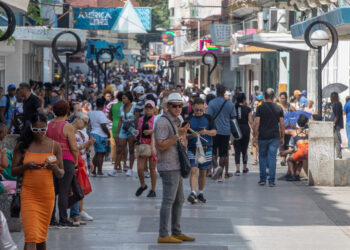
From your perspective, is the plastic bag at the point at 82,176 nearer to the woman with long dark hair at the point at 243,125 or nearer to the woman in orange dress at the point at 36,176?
the woman in orange dress at the point at 36,176

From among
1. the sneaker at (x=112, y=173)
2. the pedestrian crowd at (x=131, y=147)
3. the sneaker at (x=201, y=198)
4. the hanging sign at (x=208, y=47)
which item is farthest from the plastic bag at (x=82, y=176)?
the hanging sign at (x=208, y=47)

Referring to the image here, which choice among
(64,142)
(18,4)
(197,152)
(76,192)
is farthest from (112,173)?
(64,142)

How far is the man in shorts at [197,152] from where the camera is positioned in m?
12.1

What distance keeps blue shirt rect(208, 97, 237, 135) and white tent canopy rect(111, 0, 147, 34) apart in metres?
16.3

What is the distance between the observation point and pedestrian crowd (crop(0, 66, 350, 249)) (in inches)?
304

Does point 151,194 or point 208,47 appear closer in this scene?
point 151,194

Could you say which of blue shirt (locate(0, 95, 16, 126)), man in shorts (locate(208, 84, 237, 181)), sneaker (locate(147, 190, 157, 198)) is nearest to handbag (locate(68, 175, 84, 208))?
sneaker (locate(147, 190, 157, 198))

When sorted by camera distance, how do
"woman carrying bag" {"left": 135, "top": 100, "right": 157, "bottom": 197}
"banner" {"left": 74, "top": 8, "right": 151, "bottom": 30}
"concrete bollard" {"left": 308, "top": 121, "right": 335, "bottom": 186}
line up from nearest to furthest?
1. "woman carrying bag" {"left": 135, "top": 100, "right": 157, "bottom": 197}
2. "concrete bollard" {"left": 308, "top": 121, "right": 335, "bottom": 186}
3. "banner" {"left": 74, "top": 8, "right": 151, "bottom": 30}

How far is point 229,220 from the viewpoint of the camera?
35.3 feet

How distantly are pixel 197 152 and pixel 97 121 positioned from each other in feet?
14.0

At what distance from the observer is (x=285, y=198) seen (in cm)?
1310

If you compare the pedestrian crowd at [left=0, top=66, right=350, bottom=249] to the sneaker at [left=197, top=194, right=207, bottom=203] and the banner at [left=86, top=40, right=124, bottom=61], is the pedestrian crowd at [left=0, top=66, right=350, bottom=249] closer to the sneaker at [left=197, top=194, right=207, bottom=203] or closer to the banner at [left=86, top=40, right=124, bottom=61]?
the sneaker at [left=197, top=194, right=207, bottom=203]

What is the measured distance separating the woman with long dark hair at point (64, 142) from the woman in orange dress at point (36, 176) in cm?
153

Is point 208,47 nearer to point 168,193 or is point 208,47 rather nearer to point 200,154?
point 200,154
